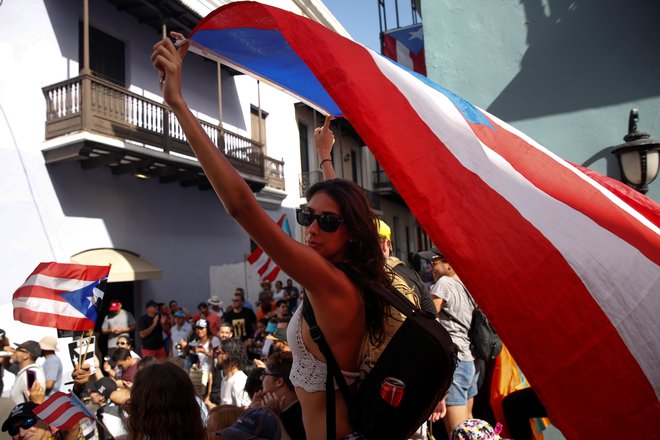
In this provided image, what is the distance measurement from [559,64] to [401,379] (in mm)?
4651

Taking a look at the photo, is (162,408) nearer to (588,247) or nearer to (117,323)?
(588,247)

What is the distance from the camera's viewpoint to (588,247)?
4.43ft

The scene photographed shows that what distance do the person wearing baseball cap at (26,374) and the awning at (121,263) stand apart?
13.8ft

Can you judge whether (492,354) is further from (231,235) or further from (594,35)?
(231,235)

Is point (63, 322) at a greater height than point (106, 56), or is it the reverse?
point (106, 56)

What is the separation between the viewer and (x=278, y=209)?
15930 millimetres

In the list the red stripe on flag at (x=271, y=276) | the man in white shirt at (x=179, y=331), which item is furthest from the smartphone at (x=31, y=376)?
the red stripe on flag at (x=271, y=276)

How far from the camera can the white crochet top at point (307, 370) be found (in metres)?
1.27

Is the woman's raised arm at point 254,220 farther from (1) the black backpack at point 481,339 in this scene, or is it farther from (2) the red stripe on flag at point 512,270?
(1) the black backpack at point 481,339

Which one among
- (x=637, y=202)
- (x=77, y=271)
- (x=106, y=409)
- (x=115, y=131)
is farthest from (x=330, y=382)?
(x=115, y=131)

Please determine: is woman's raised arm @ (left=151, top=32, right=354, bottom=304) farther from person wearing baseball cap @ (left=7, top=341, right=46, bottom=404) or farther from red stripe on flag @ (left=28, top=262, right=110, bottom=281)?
person wearing baseball cap @ (left=7, top=341, right=46, bottom=404)

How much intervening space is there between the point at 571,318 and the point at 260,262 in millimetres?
9700

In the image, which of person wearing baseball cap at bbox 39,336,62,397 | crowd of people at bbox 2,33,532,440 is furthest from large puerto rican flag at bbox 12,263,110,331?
person wearing baseball cap at bbox 39,336,62,397

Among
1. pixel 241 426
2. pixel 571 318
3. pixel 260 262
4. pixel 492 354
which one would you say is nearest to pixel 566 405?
pixel 571 318
